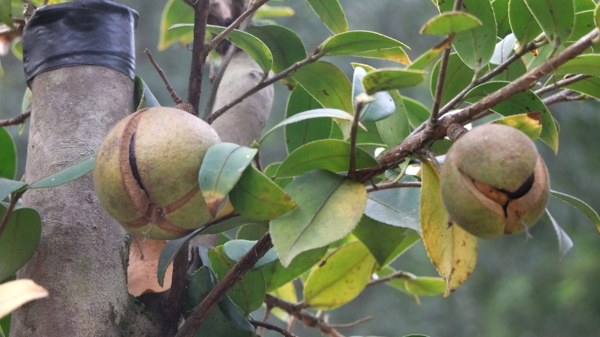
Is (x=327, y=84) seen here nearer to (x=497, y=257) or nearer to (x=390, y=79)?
(x=390, y=79)

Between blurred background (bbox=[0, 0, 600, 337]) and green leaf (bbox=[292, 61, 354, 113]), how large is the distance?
321cm

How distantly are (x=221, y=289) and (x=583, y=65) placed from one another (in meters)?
0.34

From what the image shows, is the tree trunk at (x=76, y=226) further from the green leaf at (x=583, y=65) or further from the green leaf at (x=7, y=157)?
the green leaf at (x=583, y=65)

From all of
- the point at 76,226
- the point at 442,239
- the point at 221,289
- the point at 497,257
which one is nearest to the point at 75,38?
the point at 76,226

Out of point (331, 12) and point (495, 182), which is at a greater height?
point (495, 182)

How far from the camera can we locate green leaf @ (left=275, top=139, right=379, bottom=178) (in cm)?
55

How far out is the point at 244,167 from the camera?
18.6 inches

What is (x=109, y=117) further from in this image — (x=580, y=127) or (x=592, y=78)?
(x=580, y=127)

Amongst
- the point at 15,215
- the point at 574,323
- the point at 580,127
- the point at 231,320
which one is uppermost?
the point at 15,215

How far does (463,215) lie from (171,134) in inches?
8.1

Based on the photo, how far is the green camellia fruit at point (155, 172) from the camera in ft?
1.59

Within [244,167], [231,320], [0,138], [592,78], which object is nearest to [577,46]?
[592,78]

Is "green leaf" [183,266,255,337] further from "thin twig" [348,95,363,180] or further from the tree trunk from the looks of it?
"thin twig" [348,95,363,180]

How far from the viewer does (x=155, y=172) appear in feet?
1.59
